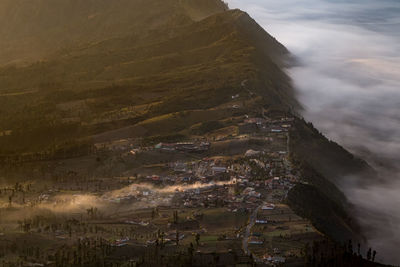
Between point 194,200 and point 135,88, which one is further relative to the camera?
point 135,88

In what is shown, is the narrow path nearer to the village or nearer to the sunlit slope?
the village

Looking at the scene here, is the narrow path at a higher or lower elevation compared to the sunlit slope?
lower

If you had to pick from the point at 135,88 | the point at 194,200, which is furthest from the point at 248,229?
the point at 135,88

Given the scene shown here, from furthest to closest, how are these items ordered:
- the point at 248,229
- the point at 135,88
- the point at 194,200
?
the point at 135,88 → the point at 194,200 → the point at 248,229

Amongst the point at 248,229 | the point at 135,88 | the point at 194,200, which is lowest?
the point at 248,229

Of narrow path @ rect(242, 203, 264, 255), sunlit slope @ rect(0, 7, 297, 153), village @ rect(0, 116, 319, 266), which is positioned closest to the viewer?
narrow path @ rect(242, 203, 264, 255)

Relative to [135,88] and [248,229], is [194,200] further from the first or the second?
[135,88]

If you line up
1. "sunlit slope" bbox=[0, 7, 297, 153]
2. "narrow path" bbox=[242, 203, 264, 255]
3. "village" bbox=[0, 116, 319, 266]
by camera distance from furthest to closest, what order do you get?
"sunlit slope" bbox=[0, 7, 297, 153] → "village" bbox=[0, 116, 319, 266] → "narrow path" bbox=[242, 203, 264, 255]

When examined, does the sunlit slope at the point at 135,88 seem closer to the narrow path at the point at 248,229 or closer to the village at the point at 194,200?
the village at the point at 194,200

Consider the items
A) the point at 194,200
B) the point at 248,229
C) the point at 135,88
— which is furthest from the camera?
the point at 135,88

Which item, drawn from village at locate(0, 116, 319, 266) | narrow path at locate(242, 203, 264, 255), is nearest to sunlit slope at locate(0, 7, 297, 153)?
village at locate(0, 116, 319, 266)
